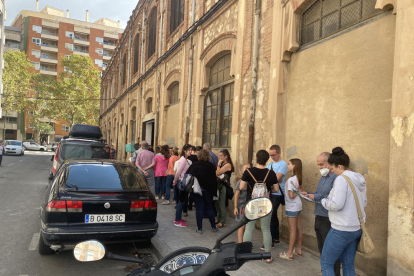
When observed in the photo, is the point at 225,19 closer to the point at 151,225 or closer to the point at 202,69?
the point at 202,69

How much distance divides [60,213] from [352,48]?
15.8 ft

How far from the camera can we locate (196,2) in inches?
433

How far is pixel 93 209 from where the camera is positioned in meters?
4.22

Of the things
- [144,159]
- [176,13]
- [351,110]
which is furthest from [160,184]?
[176,13]

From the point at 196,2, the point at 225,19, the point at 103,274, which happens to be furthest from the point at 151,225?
the point at 196,2

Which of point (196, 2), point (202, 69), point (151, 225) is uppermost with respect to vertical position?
point (196, 2)

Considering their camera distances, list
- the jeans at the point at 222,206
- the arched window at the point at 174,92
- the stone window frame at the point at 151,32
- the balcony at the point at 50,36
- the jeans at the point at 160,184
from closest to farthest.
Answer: the jeans at the point at 222,206, the jeans at the point at 160,184, the arched window at the point at 174,92, the stone window frame at the point at 151,32, the balcony at the point at 50,36

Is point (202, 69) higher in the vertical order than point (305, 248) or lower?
higher

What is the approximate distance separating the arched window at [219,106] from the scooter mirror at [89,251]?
6969 mm

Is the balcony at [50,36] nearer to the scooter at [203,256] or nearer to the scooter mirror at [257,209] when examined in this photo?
the scooter at [203,256]

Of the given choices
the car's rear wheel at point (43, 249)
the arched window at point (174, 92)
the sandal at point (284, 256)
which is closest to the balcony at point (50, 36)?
the arched window at point (174, 92)

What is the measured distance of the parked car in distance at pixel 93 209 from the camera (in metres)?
4.07

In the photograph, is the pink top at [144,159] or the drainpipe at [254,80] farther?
the pink top at [144,159]

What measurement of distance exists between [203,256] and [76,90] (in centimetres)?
4909
